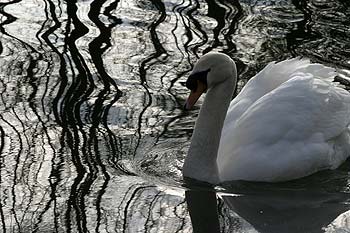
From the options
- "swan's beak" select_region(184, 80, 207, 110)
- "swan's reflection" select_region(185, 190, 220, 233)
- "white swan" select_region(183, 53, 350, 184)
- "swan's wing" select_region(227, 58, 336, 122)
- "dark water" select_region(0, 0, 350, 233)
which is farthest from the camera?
"swan's wing" select_region(227, 58, 336, 122)

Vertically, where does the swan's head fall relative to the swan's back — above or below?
above

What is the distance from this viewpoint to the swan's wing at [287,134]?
652cm

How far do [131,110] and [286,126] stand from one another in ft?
4.97

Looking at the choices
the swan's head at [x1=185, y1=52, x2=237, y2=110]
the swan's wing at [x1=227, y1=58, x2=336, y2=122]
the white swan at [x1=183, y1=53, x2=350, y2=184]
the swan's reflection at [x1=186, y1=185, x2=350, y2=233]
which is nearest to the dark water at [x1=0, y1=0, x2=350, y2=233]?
the swan's reflection at [x1=186, y1=185, x2=350, y2=233]

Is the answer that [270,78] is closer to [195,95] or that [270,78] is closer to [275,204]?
[195,95]

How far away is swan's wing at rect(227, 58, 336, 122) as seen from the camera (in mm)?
6980

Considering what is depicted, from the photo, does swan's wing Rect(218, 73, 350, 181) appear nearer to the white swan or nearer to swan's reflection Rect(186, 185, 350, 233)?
the white swan

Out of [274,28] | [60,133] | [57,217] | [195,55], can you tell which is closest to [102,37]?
[195,55]

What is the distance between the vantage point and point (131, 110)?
766cm

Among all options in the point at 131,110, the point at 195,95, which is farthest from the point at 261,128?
the point at 131,110

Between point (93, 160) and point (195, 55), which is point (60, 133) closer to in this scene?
point (93, 160)

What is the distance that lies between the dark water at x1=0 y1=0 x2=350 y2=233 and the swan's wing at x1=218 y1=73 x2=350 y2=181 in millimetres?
106

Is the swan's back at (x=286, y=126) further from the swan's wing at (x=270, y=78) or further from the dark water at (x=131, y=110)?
the dark water at (x=131, y=110)

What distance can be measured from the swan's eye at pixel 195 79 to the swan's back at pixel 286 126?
0.50 m
